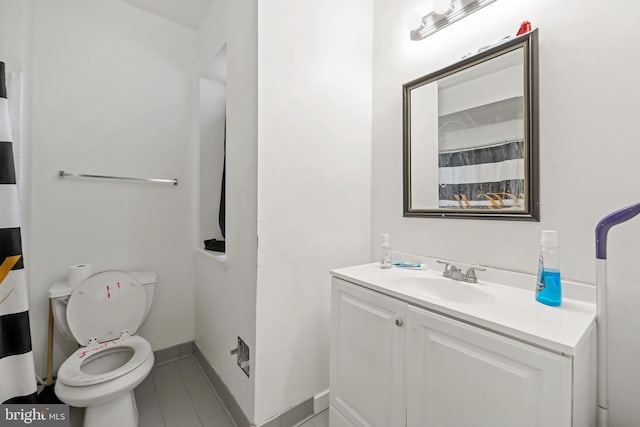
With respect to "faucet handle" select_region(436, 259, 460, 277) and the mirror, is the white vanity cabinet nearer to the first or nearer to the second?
"faucet handle" select_region(436, 259, 460, 277)

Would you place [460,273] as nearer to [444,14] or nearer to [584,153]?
[584,153]

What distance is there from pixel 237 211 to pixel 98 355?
3.51ft

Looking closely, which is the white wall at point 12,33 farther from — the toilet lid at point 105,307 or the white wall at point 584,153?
the white wall at point 584,153

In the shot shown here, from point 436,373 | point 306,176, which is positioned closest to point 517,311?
point 436,373

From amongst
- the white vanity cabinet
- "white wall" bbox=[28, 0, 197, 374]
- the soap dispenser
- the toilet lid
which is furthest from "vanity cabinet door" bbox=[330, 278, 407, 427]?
"white wall" bbox=[28, 0, 197, 374]

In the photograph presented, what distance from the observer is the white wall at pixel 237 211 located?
1.26 metres

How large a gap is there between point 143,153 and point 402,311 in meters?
1.93

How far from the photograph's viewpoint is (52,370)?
5.06ft

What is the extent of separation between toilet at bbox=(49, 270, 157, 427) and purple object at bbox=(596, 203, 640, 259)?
6.07 ft

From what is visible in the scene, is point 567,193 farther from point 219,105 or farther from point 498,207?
point 219,105

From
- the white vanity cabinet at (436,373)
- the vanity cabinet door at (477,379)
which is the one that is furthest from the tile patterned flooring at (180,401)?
the vanity cabinet door at (477,379)

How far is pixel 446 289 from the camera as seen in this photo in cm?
114

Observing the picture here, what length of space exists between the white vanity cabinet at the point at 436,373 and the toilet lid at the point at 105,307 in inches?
48.6

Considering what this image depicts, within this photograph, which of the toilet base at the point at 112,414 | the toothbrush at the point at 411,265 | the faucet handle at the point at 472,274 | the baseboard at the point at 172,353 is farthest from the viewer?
the baseboard at the point at 172,353
